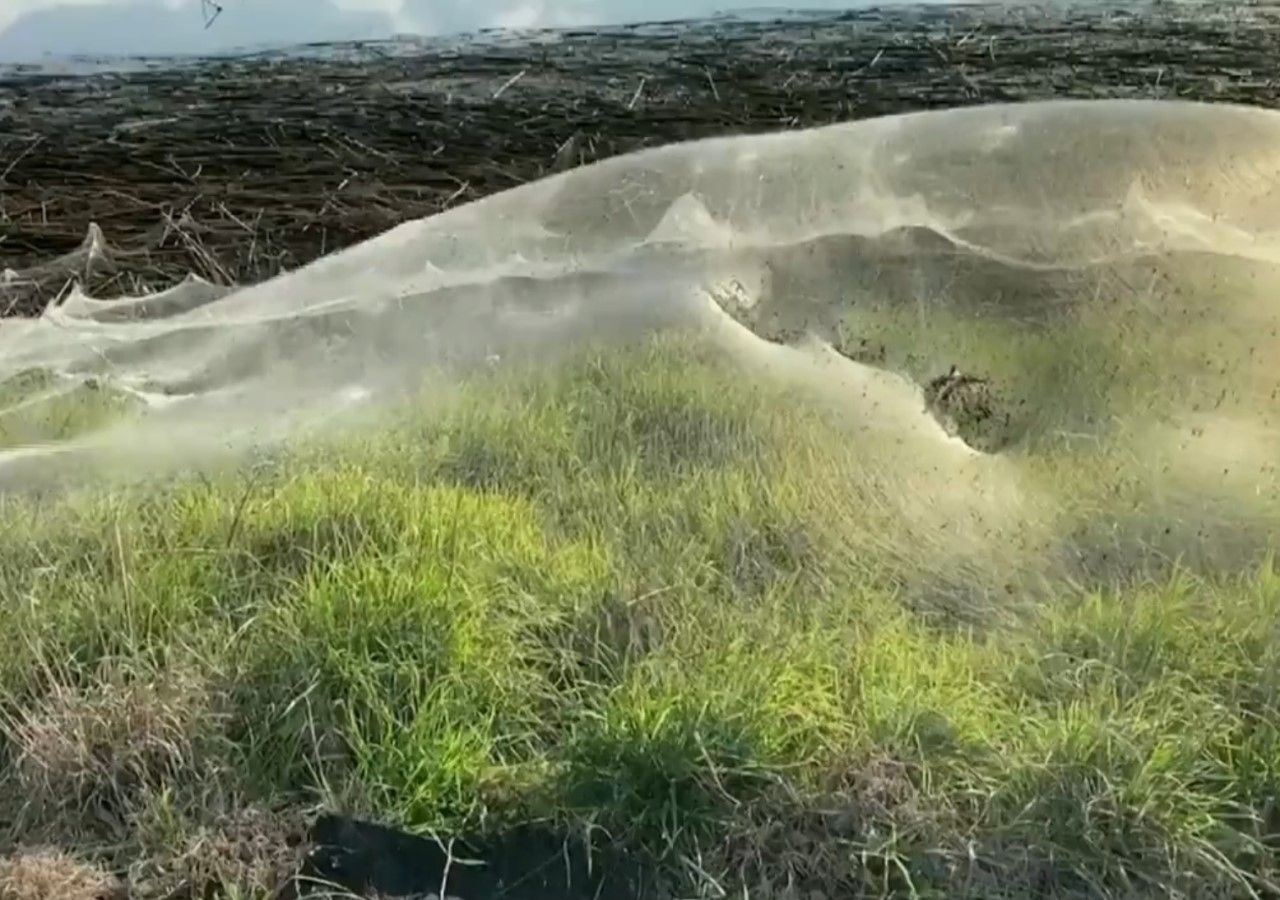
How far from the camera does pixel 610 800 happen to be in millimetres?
2598

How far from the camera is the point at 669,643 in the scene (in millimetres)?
2918

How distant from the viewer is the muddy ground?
6891 mm

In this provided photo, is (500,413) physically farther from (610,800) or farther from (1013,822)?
(1013,822)

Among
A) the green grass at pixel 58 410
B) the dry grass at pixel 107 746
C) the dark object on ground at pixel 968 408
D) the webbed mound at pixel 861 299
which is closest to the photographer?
the dry grass at pixel 107 746

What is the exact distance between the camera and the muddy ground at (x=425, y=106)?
6891 mm

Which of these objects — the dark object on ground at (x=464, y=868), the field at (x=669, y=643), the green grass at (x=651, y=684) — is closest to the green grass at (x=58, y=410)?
the field at (x=669, y=643)

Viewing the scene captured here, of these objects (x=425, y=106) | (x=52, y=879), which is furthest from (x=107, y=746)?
(x=425, y=106)

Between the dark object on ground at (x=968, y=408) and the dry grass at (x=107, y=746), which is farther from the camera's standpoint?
the dark object on ground at (x=968, y=408)

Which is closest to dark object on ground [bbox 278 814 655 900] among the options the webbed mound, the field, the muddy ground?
the field

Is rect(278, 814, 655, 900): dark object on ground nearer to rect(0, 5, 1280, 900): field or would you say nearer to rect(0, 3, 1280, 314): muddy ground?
rect(0, 5, 1280, 900): field

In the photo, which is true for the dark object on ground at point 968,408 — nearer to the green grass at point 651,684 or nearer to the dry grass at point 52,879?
the green grass at point 651,684

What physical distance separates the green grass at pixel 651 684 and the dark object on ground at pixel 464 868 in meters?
0.05

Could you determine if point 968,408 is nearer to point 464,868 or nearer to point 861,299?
point 861,299

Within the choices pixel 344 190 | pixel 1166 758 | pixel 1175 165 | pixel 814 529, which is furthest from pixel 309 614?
pixel 344 190
